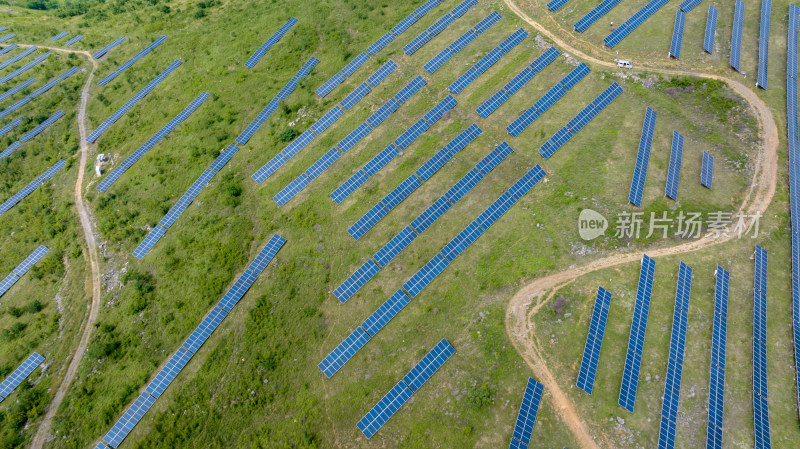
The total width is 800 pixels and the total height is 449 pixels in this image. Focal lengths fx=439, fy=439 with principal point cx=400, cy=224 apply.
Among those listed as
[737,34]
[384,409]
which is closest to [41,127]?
[384,409]

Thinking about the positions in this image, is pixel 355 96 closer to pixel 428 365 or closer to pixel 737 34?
pixel 428 365

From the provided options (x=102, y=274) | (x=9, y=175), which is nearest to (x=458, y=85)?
(x=102, y=274)

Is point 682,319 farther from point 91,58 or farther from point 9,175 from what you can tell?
point 91,58

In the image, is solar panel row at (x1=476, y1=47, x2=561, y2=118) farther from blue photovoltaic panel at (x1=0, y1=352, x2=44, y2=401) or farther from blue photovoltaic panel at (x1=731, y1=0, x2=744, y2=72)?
blue photovoltaic panel at (x1=0, y1=352, x2=44, y2=401)

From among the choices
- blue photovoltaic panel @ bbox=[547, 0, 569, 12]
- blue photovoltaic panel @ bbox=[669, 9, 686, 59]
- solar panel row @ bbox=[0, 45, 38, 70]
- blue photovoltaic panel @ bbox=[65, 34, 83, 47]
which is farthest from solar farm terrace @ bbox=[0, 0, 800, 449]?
blue photovoltaic panel @ bbox=[65, 34, 83, 47]

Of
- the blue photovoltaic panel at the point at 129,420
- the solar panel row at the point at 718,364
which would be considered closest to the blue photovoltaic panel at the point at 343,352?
the blue photovoltaic panel at the point at 129,420

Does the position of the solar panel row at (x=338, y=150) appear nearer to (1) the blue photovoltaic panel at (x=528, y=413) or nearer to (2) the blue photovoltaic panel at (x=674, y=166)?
(2) the blue photovoltaic panel at (x=674, y=166)
